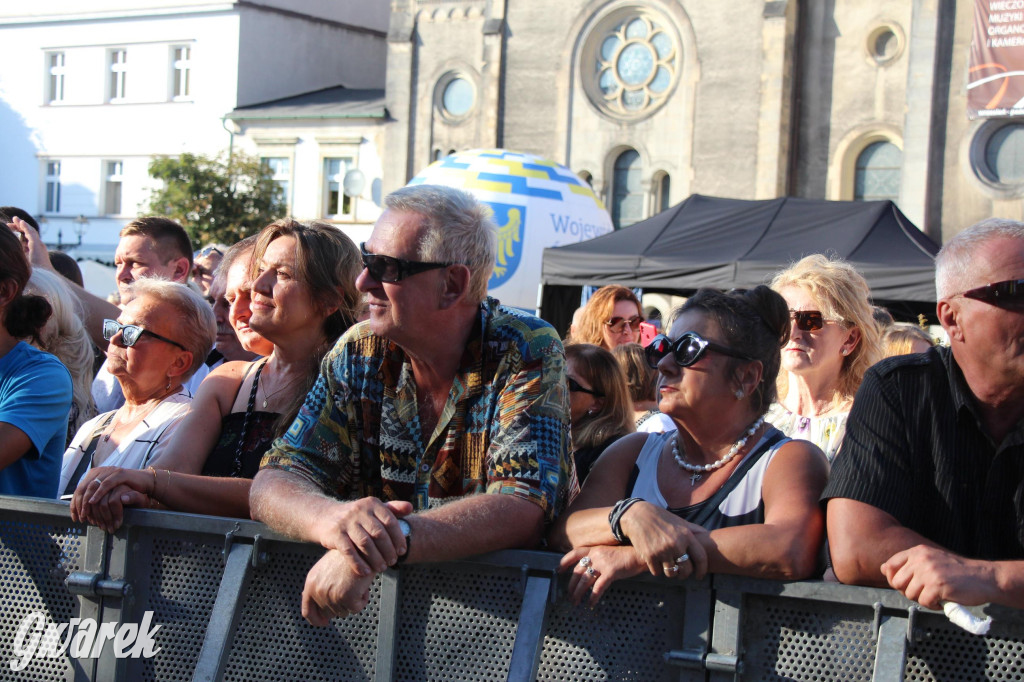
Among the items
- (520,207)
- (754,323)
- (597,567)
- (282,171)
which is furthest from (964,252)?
(282,171)

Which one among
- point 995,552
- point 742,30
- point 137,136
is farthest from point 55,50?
point 995,552

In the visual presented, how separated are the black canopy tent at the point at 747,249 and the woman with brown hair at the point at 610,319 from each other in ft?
15.4

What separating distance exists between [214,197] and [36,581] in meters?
29.6

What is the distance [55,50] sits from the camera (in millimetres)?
39500

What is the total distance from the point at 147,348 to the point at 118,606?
1.44m

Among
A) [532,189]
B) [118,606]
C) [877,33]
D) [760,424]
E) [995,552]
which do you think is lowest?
[118,606]

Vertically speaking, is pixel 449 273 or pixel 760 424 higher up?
pixel 449 273

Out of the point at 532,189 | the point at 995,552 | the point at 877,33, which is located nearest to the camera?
the point at 995,552

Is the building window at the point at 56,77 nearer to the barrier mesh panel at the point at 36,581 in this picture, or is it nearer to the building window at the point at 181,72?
the building window at the point at 181,72

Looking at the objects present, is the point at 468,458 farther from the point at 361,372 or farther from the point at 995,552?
the point at 995,552

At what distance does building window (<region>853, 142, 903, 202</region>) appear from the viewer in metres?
26.6

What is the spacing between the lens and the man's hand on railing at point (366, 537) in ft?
9.06

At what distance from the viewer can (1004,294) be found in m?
2.81

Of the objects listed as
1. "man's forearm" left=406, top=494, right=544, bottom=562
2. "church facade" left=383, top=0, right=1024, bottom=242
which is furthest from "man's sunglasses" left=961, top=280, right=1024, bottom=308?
"church facade" left=383, top=0, right=1024, bottom=242
